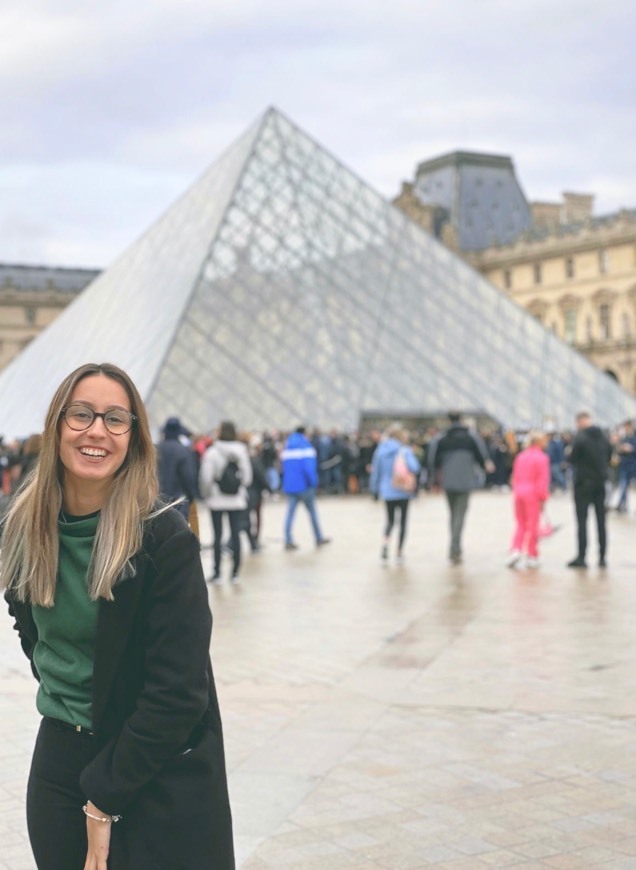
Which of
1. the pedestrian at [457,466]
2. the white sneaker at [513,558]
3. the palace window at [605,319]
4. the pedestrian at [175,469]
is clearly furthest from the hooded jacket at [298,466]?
the palace window at [605,319]

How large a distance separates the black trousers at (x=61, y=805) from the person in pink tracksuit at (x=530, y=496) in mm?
8991

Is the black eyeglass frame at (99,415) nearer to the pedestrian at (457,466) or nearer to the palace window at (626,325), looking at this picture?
the pedestrian at (457,466)

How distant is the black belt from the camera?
2252 mm

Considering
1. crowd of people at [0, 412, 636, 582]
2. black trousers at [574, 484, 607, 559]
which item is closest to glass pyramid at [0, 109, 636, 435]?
crowd of people at [0, 412, 636, 582]

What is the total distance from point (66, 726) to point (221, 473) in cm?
833

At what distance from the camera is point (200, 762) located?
7.28 feet

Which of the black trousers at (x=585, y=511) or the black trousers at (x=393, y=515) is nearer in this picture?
the black trousers at (x=585, y=511)

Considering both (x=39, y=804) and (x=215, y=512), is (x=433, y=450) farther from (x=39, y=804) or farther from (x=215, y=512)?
(x=39, y=804)

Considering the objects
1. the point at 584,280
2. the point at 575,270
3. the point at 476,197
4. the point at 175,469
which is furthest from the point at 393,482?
the point at 476,197

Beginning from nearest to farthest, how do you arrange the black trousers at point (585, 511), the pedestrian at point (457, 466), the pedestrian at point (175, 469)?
the pedestrian at point (175, 469) < the black trousers at point (585, 511) < the pedestrian at point (457, 466)

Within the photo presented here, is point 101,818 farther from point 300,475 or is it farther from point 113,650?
point 300,475

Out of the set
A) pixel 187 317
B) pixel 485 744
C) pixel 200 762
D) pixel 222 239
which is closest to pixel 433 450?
pixel 485 744

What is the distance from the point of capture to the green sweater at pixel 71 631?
2268 millimetres

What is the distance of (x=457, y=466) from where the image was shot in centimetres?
1190
